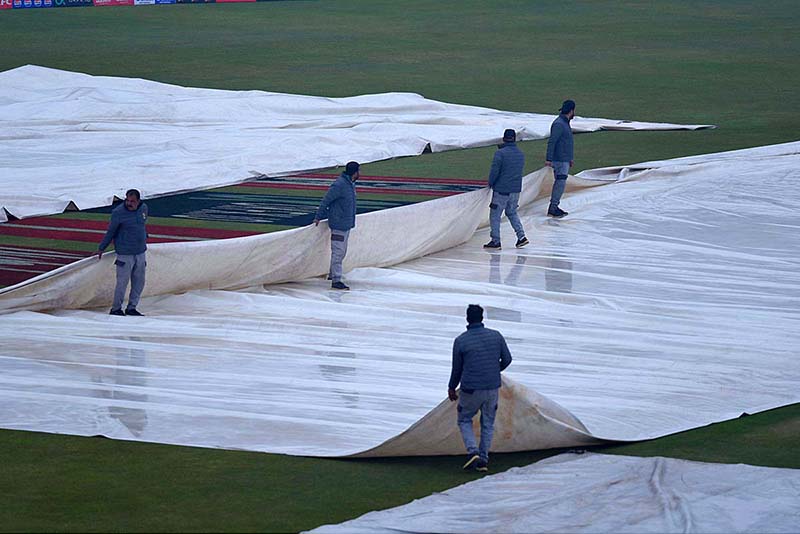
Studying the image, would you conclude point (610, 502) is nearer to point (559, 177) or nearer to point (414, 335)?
point (414, 335)

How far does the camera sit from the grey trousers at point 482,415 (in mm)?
10117

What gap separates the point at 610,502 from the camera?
9305mm

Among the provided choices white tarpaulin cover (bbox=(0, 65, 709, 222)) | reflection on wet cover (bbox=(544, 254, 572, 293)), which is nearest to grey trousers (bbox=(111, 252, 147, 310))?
reflection on wet cover (bbox=(544, 254, 572, 293))

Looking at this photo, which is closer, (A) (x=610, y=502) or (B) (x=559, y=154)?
(A) (x=610, y=502)

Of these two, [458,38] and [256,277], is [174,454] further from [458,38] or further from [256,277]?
[458,38]

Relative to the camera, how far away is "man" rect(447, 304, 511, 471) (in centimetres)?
1002

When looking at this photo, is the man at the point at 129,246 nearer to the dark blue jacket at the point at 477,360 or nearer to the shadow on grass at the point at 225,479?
the shadow on grass at the point at 225,479

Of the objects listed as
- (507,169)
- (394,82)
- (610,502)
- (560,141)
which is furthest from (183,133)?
(610,502)

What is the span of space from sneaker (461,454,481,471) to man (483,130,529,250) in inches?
334

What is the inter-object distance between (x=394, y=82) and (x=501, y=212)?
18039 millimetres

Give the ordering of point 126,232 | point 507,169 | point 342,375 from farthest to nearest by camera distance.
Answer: point 507,169 → point 126,232 → point 342,375

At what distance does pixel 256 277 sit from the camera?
53.0 ft

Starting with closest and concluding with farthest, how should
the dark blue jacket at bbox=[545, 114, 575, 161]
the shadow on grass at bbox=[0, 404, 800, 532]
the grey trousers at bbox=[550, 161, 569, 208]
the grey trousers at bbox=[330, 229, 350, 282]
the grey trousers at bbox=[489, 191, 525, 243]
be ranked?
the shadow on grass at bbox=[0, 404, 800, 532], the grey trousers at bbox=[330, 229, 350, 282], the grey trousers at bbox=[489, 191, 525, 243], the dark blue jacket at bbox=[545, 114, 575, 161], the grey trousers at bbox=[550, 161, 569, 208]

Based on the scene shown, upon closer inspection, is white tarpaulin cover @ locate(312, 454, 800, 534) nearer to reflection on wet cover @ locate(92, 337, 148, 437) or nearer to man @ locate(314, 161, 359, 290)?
reflection on wet cover @ locate(92, 337, 148, 437)
